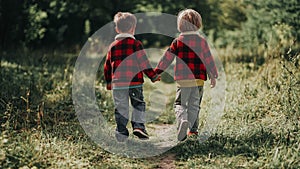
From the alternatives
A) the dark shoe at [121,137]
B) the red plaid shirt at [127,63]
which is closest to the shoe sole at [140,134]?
the dark shoe at [121,137]

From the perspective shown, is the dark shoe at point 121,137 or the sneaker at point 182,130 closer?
the sneaker at point 182,130

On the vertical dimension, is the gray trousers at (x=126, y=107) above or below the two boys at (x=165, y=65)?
below

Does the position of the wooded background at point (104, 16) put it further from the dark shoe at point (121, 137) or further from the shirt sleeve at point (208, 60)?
the dark shoe at point (121, 137)

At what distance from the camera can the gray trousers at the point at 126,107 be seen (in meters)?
5.20

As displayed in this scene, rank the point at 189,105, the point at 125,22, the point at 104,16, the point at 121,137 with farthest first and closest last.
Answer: the point at 104,16 → the point at 189,105 → the point at 121,137 → the point at 125,22

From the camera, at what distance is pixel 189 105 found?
5.30 metres

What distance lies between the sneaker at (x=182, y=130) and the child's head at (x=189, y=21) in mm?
1156

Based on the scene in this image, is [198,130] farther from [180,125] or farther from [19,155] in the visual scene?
[19,155]

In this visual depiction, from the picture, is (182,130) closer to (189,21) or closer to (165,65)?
(165,65)

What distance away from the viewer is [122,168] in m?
4.37

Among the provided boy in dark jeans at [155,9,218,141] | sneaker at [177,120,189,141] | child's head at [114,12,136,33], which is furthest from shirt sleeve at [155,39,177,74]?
sneaker at [177,120,189,141]

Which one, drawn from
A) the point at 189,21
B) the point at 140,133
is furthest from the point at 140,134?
the point at 189,21

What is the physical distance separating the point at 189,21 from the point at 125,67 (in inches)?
38.3

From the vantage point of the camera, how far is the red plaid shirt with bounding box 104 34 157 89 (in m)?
5.10
